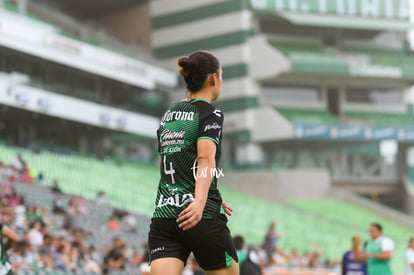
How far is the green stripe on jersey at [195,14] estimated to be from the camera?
177ft

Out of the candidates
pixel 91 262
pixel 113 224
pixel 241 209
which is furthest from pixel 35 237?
pixel 241 209

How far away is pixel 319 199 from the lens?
5147 cm

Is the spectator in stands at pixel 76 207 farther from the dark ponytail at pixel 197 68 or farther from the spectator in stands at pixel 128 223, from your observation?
the dark ponytail at pixel 197 68

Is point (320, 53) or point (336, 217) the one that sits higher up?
point (320, 53)

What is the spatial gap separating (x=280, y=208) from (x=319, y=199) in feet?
18.6

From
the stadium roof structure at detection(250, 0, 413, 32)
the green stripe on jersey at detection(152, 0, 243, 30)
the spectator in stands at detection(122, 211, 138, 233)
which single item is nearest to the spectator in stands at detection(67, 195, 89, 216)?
the spectator in stands at detection(122, 211, 138, 233)

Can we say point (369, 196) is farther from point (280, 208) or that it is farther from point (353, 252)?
point (353, 252)

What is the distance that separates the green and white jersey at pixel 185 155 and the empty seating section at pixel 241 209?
746 inches

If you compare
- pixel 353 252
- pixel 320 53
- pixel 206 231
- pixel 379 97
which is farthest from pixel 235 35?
pixel 206 231

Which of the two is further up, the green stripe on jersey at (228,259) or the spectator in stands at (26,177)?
the spectator in stands at (26,177)

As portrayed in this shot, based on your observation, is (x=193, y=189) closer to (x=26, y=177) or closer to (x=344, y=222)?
(x=26, y=177)

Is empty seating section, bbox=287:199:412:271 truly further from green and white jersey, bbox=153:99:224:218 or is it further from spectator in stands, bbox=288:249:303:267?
green and white jersey, bbox=153:99:224:218

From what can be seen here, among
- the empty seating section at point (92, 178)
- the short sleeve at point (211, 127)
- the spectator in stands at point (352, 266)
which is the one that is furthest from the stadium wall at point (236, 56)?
the short sleeve at point (211, 127)

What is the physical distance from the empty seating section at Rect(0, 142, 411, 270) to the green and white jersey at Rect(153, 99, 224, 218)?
62.1 feet
